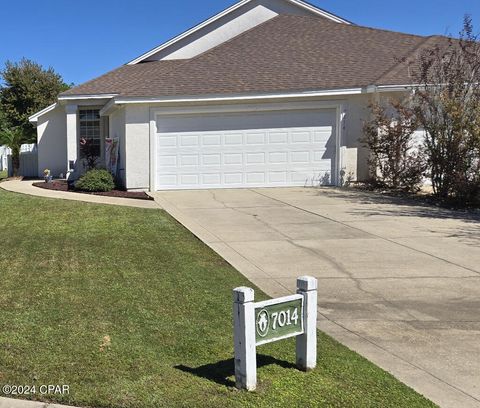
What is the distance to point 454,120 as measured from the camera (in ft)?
44.4

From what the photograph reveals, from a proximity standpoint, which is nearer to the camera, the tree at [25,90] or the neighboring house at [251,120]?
the neighboring house at [251,120]

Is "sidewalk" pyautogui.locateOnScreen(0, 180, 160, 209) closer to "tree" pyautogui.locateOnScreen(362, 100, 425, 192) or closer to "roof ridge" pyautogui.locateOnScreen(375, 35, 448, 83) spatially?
"tree" pyautogui.locateOnScreen(362, 100, 425, 192)

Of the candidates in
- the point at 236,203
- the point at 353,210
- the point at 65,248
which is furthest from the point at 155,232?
the point at 353,210

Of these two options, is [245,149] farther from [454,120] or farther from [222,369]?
[222,369]

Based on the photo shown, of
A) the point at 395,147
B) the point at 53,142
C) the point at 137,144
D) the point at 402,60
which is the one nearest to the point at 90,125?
the point at 53,142

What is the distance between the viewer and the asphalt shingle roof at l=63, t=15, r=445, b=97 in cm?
1692

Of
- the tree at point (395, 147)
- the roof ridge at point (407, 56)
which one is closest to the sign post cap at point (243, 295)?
the tree at point (395, 147)

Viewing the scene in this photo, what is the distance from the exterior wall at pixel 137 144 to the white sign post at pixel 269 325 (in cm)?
1315

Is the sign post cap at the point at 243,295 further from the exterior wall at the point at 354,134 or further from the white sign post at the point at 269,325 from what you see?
the exterior wall at the point at 354,134

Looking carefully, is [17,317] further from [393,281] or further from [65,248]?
[393,281]

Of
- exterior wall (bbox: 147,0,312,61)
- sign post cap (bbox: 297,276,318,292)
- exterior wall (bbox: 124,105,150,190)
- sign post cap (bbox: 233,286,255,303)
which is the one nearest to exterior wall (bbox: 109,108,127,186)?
exterior wall (bbox: 124,105,150,190)

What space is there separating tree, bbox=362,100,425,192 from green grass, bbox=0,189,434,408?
9.54 meters

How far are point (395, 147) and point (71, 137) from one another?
12.6 metres

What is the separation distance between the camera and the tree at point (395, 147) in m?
15.7
